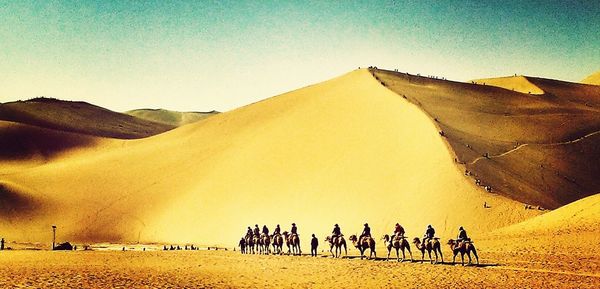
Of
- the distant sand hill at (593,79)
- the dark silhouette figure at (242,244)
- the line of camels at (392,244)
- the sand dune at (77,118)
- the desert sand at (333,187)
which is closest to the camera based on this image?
the desert sand at (333,187)

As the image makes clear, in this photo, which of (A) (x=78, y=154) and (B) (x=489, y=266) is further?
(A) (x=78, y=154)

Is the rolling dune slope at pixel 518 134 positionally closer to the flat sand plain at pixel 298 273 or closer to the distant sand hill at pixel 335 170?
the distant sand hill at pixel 335 170

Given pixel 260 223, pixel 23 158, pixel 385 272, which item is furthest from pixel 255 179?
pixel 23 158

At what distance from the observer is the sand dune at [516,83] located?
80.8m

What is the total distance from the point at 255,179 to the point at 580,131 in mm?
31685

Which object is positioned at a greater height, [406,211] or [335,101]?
[335,101]

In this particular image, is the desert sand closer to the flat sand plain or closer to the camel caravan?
the flat sand plain

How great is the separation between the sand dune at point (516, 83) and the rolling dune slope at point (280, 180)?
26.1 meters

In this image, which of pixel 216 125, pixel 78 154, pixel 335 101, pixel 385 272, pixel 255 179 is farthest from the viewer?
pixel 78 154

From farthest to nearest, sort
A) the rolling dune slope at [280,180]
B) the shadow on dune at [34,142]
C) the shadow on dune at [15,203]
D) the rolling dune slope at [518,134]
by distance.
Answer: the shadow on dune at [34,142] → the shadow on dune at [15,203] → the rolling dune slope at [518,134] → the rolling dune slope at [280,180]

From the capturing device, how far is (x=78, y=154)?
75.8 metres

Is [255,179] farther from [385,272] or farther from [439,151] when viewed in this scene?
[385,272]

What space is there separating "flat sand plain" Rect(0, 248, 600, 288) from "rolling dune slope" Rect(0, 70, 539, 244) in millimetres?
10885

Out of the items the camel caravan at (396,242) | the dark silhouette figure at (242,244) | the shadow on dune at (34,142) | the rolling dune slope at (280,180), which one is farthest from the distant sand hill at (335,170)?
the camel caravan at (396,242)
